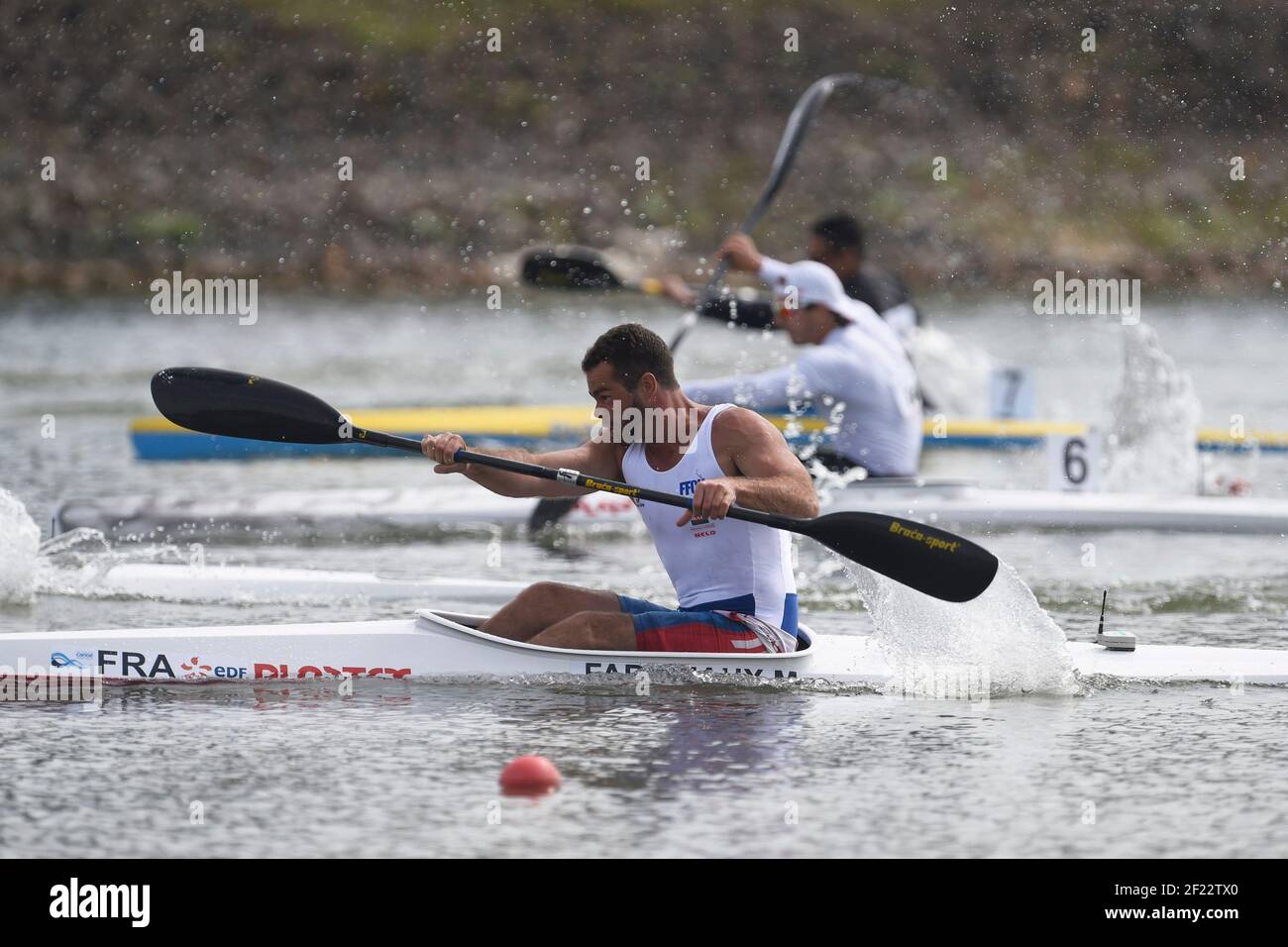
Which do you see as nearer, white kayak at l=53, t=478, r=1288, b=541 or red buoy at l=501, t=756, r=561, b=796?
red buoy at l=501, t=756, r=561, b=796

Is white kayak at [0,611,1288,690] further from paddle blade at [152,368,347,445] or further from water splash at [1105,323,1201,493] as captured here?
water splash at [1105,323,1201,493]

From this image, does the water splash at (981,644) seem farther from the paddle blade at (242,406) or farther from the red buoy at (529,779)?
the paddle blade at (242,406)

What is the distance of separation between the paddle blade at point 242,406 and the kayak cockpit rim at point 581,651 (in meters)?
0.83

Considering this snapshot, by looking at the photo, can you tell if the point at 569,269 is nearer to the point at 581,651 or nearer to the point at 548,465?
the point at 548,465

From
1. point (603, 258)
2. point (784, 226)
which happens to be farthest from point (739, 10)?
point (603, 258)

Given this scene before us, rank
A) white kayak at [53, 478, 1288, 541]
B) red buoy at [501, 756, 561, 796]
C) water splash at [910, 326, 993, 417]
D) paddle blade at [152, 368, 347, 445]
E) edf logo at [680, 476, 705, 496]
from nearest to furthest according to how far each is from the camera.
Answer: red buoy at [501, 756, 561, 796] → edf logo at [680, 476, 705, 496] → paddle blade at [152, 368, 347, 445] → white kayak at [53, 478, 1288, 541] → water splash at [910, 326, 993, 417]

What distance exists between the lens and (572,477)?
23.1 ft

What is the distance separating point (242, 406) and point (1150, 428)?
300 inches

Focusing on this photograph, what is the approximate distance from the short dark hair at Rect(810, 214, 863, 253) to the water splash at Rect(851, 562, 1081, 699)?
14.1 feet

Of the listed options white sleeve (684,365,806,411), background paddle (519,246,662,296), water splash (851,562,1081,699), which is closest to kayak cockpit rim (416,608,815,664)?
water splash (851,562,1081,699)

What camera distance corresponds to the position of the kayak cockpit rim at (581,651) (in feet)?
22.8
